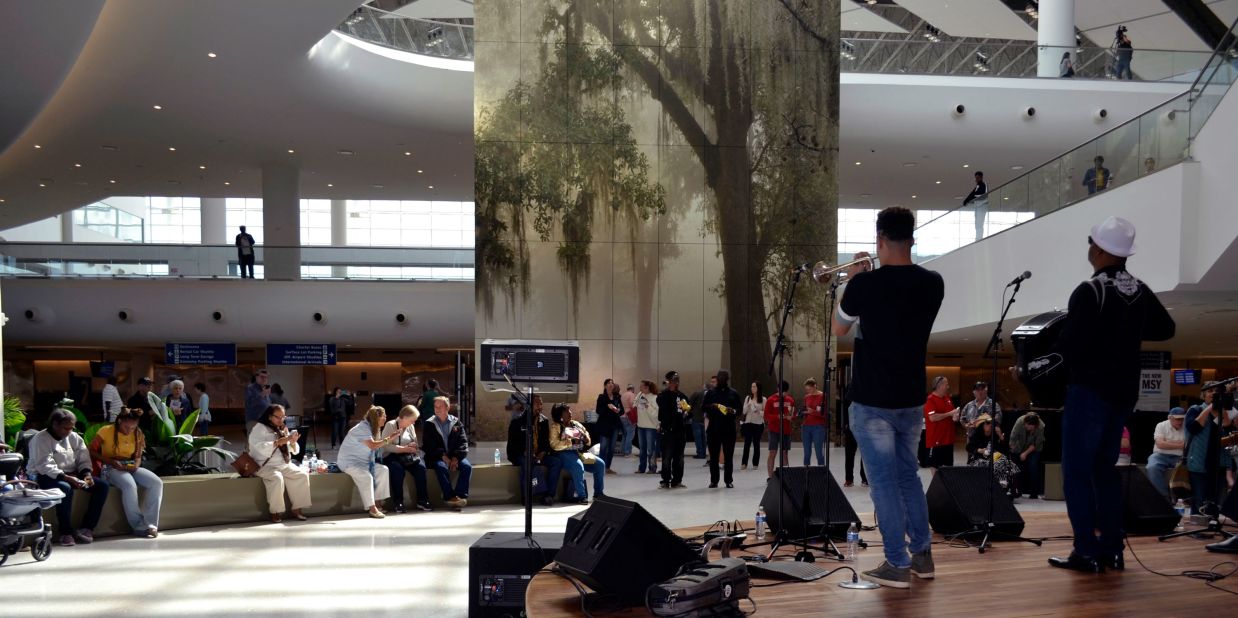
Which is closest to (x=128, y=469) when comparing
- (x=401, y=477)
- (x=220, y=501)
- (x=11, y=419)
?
(x=220, y=501)

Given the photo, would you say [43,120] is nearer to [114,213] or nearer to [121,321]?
[121,321]

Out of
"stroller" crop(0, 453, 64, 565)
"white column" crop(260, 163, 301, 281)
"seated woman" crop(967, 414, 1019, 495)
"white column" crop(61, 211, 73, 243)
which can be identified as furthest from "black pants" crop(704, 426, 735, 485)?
"white column" crop(61, 211, 73, 243)

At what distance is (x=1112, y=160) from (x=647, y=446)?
24.8 ft

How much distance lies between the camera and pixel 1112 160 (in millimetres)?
12531

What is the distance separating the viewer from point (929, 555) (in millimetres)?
4215

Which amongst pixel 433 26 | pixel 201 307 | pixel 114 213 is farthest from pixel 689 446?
pixel 114 213

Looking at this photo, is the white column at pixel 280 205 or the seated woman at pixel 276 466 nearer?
the seated woman at pixel 276 466

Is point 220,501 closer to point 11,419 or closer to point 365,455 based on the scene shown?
point 365,455

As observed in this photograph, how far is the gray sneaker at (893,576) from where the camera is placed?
13.2 feet

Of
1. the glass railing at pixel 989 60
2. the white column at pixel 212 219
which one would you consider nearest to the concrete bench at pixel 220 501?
the glass railing at pixel 989 60

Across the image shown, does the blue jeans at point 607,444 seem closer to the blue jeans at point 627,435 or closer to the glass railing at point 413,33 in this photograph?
the blue jeans at point 627,435

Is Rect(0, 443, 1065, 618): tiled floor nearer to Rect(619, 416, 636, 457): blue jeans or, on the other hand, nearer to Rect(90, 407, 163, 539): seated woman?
Rect(90, 407, 163, 539): seated woman

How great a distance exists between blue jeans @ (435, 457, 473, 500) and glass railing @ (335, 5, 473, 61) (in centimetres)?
1071

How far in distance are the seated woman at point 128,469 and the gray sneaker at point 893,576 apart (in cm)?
754
